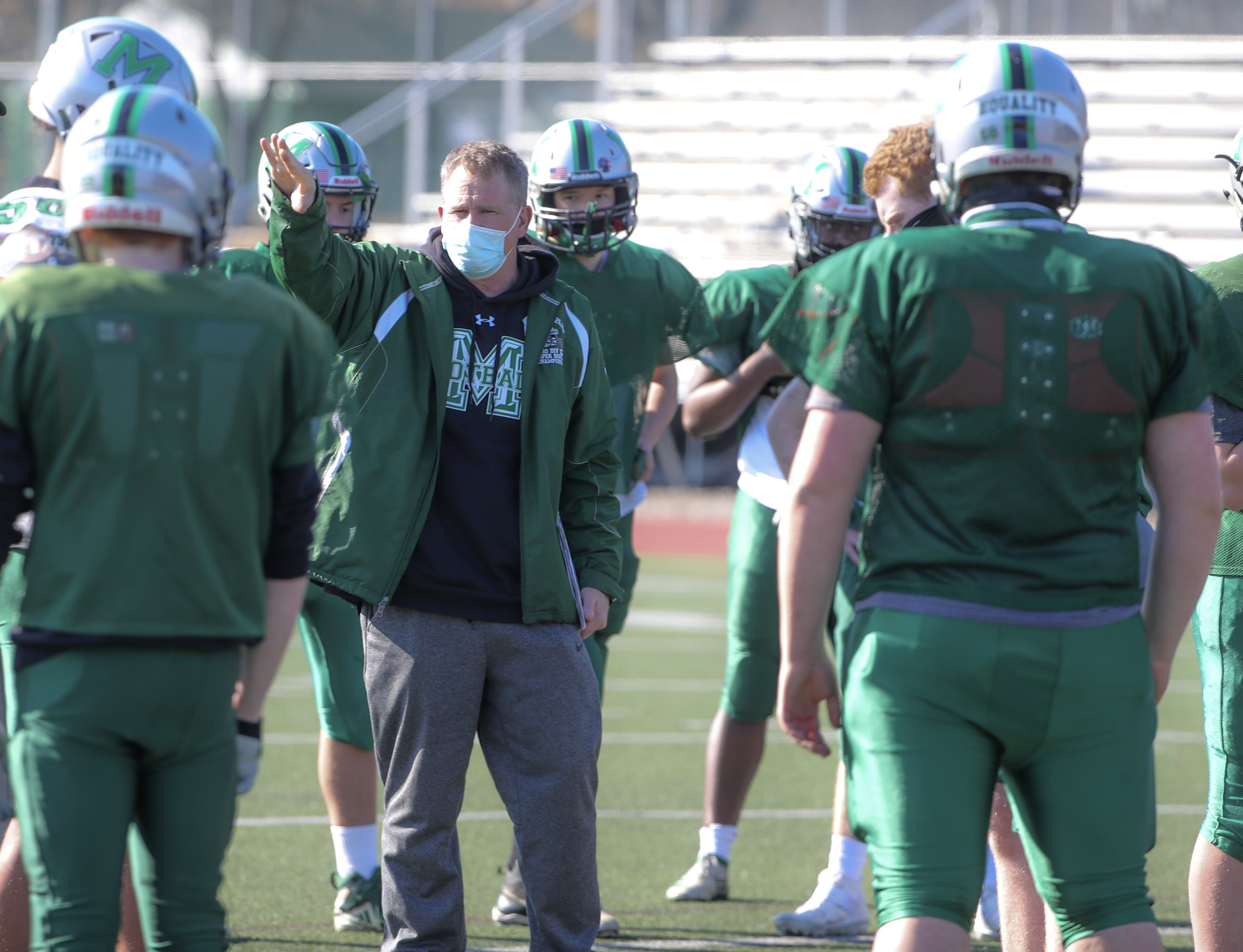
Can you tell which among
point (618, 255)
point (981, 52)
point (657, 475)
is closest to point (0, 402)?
point (981, 52)

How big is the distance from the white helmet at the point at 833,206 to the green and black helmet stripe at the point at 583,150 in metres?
0.69

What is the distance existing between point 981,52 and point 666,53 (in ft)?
71.8

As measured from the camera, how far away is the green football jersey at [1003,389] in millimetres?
2639

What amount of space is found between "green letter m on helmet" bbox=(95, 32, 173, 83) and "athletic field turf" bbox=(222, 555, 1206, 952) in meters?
2.35

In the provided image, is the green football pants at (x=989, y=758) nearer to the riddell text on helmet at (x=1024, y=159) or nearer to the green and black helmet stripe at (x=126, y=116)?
the riddell text on helmet at (x=1024, y=159)

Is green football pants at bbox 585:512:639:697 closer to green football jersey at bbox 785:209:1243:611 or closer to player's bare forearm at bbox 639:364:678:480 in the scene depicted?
player's bare forearm at bbox 639:364:678:480

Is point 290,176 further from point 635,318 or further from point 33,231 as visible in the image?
point 635,318

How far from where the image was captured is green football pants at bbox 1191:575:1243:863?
364cm

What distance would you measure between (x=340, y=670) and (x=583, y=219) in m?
1.59

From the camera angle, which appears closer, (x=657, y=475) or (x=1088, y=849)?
(x=1088, y=849)

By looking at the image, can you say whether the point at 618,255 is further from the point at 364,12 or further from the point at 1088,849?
Answer: the point at 364,12

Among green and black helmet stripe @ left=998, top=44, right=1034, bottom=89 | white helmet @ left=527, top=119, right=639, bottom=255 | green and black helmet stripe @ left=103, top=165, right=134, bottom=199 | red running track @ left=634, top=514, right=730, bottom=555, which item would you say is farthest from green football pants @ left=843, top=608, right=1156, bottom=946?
red running track @ left=634, top=514, right=730, bottom=555

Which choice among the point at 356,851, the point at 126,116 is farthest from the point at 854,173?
the point at 126,116

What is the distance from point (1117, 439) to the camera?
2.69m
